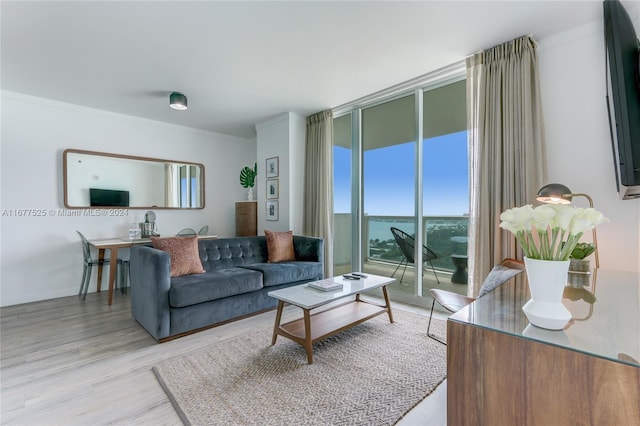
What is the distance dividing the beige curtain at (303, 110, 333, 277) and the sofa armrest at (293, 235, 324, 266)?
45 centimetres

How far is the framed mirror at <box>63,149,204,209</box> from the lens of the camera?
3898 millimetres

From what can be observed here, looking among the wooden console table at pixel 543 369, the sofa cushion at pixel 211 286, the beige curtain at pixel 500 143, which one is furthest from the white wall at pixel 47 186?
the wooden console table at pixel 543 369

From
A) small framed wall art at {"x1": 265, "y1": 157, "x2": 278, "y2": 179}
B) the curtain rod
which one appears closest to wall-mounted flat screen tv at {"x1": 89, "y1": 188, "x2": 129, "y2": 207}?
small framed wall art at {"x1": 265, "y1": 157, "x2": 278, "y2": 179}

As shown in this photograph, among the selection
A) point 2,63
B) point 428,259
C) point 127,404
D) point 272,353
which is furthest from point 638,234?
point 2,63

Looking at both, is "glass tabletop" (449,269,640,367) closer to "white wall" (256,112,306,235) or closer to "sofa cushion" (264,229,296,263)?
"sofa cushion" (264,229,296,263)

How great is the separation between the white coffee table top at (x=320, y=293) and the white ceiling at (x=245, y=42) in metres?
2.15

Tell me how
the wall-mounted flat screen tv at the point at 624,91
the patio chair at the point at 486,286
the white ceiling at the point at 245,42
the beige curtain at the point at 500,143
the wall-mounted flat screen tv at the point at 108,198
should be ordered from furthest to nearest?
the wall-mounted flat screen tv at the point at 108,198 < the beige curtain at the point at 500,143 < the white ceiling at the point at 245,42 < the patio chair at the point at 486,286 < the wall-mounted flat screen tv at the point at 624,91

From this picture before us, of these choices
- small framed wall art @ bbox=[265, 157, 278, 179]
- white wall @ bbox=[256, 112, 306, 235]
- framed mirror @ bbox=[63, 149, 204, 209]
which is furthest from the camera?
small framed wall art @ bbox=[265, 157, 278, 179]

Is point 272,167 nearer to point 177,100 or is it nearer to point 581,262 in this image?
point 177,100

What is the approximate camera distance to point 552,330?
0.79 m

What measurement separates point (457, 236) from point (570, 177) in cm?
113

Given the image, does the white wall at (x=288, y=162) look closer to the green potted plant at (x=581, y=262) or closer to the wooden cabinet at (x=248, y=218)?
the wooden cabinet at (x=248, y=218)

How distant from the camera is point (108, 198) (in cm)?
412

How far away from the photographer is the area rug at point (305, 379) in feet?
5.15
